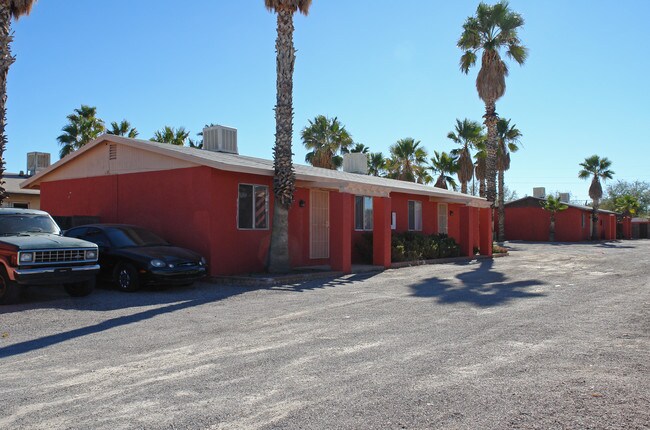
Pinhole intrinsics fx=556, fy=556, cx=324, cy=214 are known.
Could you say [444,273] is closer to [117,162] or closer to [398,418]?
[117,162]

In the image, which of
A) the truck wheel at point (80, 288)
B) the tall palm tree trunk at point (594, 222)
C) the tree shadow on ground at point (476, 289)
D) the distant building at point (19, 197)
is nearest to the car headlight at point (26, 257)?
the truck wheel at point (80, 288)

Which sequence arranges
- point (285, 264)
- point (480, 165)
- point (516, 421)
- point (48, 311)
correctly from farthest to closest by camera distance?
point (480, 165) → point (285, 264) → point (48, 311) → point (516, 421)

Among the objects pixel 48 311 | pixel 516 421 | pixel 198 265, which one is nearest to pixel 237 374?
pixel 516 421

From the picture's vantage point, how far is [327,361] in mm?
6191

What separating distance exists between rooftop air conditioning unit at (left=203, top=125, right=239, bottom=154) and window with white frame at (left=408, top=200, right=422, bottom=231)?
8169mm

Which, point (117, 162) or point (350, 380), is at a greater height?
point (117, 162)

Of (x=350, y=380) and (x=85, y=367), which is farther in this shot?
(x=85, y=367)

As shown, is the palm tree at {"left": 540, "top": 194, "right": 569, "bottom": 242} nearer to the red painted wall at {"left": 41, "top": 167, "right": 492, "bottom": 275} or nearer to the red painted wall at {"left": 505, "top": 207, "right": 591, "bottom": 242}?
the red painted wall at {"left": 505, "top": 207, "right": 591, "bottom": 242}

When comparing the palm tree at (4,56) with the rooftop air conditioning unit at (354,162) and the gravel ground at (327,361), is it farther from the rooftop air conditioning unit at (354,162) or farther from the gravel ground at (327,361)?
the rooftop air conditioning unit at (354,162)

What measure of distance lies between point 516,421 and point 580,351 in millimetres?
2777

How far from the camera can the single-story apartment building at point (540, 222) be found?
157 ft

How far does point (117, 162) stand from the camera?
17.0m

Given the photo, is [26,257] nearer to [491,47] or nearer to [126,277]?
[126,277]

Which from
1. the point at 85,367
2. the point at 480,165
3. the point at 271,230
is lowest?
the point at 85,367
